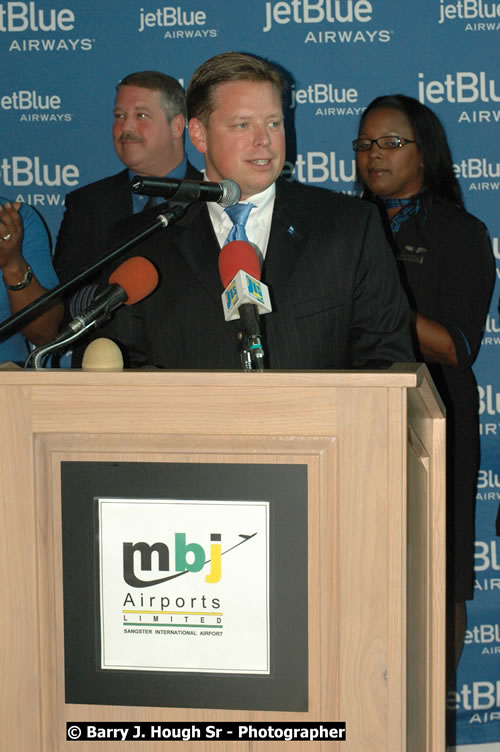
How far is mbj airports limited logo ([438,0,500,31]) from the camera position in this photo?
2.80m

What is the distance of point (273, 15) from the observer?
112 inches

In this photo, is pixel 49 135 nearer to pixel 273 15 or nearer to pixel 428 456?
pixel 273 15

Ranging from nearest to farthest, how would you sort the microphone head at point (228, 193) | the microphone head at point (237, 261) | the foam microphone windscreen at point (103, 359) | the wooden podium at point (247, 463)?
1. the wooden podium at point (247, 463)
2. the foam microphone windscreen at point (103, 359)
3. the microphone head at point (237, 261)
4. the microphone head at point (228, 193)

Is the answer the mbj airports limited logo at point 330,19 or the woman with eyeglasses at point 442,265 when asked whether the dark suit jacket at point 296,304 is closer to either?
the woman with eyeglasses at point 442,265

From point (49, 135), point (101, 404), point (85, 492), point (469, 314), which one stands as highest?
point (49, 135)

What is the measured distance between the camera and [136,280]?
133 centimetres

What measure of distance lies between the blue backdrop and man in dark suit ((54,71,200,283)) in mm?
42

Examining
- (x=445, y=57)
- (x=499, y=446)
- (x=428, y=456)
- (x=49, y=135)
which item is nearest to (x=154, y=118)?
(x=49, y=135)

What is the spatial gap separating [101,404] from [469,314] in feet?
6.02

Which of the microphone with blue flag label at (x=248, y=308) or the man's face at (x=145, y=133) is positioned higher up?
the man's face at (x=145, y=133)

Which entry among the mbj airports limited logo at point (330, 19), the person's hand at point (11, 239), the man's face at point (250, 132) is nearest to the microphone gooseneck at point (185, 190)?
the man's face at point (250, 132)

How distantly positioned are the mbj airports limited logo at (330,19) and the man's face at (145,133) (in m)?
0.47

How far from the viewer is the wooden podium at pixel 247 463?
1.02 meters

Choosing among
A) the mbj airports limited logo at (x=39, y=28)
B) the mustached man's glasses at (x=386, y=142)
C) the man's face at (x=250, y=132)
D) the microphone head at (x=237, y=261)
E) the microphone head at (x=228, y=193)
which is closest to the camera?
the microphone head at (x=237, y=261)
